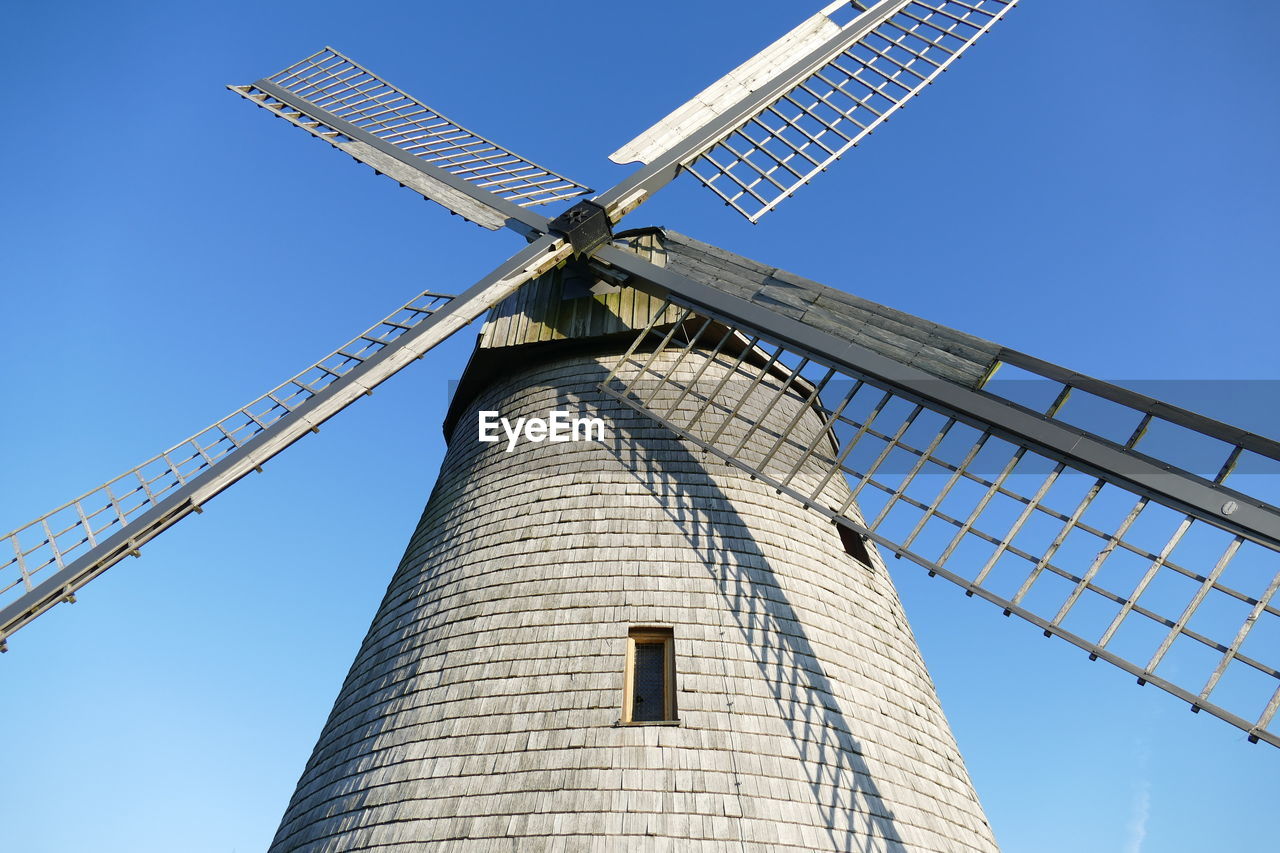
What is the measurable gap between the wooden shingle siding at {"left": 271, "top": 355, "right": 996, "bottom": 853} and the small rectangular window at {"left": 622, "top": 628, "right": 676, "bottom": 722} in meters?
0.07

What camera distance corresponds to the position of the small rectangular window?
5684mm

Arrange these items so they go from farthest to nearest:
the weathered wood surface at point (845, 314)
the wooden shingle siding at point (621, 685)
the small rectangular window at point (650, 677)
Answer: the weathered wood surface at point (845, 314), the small rectangular window at point (650, 677), the wooden shingle siding at point (621, 685)

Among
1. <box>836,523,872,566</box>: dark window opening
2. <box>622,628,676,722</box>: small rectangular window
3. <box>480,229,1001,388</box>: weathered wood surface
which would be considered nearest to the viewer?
<box>622,628,676,722</box>: small rectangular window

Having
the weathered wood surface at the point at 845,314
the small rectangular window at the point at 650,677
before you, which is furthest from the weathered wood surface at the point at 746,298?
the small rectangular window at the point at 650,677

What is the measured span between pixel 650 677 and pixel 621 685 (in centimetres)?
23

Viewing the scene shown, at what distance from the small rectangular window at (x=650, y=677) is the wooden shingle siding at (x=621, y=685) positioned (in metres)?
0.07

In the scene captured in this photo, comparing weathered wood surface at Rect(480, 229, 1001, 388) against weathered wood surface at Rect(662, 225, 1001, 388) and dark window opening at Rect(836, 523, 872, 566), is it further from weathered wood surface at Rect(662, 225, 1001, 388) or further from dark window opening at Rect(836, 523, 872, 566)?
dark window opening at Rect(836, 523, 872, 566)

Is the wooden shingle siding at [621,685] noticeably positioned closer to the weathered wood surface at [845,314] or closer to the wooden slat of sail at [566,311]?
the wooden slat of sail at [566,311]

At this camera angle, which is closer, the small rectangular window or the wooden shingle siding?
the wooden shingle siding

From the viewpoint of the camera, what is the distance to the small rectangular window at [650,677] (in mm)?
5684

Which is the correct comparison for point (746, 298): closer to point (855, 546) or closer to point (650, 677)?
point (855, 546)

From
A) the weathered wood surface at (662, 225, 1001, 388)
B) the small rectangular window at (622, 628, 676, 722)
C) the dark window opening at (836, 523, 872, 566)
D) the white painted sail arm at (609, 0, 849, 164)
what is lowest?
the small rectangular window at (622, 628, 676, 722)

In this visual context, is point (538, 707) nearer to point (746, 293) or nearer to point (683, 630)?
point (683, 630)

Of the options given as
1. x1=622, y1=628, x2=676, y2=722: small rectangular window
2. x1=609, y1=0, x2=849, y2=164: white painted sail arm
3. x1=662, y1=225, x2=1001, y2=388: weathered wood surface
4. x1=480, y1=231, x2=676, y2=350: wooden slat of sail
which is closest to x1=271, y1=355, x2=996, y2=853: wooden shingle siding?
x1=622, y1=628, x2=676, y2=722: small rectangular window
